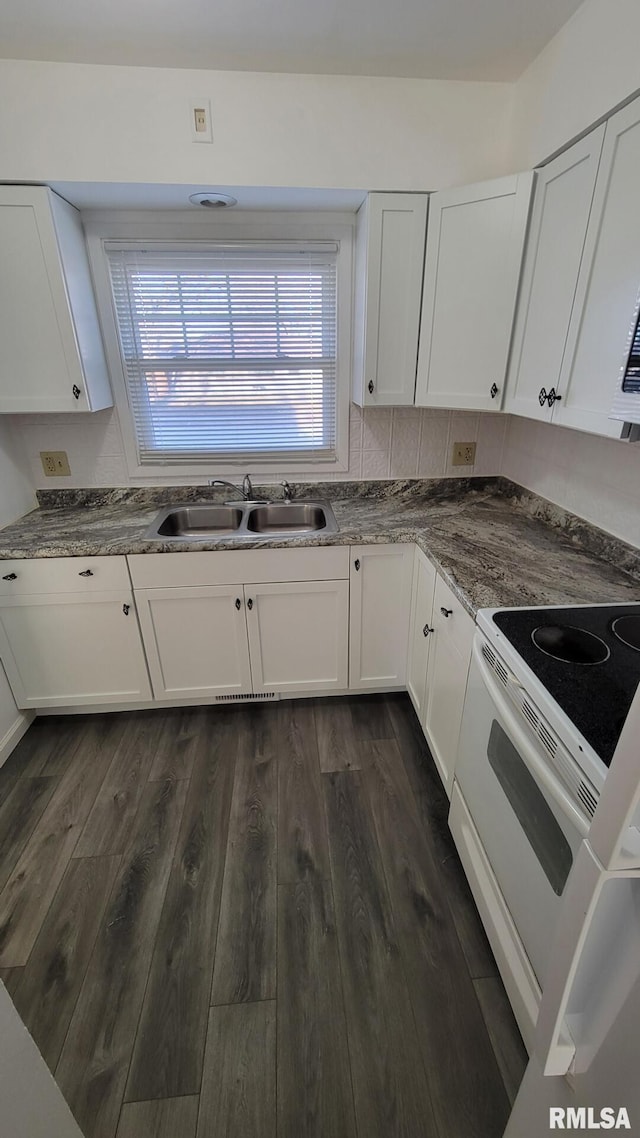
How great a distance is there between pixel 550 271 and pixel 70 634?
2.21 meters

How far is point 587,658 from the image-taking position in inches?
43.1

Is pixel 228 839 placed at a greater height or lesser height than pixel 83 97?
lesser

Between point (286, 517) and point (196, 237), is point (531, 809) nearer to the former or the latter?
point (286, 517)

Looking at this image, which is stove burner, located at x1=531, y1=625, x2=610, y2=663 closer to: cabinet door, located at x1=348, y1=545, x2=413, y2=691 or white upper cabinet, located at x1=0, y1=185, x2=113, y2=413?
cabinet door, located at x1=348, y1=545, x2=413, y2=691

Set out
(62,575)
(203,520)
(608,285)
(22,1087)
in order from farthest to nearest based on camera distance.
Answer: (203,520) < (62,575) < (608,285) < (22,1087)

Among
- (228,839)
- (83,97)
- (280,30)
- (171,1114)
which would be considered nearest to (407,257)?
(280,30)

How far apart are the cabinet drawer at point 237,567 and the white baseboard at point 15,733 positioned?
0.87m

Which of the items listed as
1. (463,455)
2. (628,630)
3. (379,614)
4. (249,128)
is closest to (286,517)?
(379,614)

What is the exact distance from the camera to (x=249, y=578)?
1.93m

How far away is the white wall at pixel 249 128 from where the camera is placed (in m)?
1.55

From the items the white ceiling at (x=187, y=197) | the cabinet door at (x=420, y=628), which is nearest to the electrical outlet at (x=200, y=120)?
the white ceiling at (x=187, y=197)

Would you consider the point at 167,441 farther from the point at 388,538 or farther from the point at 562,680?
the point at 562,680

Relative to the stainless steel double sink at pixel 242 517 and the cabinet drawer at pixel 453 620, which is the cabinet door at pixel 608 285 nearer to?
the cabinet drawer at pixel 453 620

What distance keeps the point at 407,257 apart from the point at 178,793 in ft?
7.38
